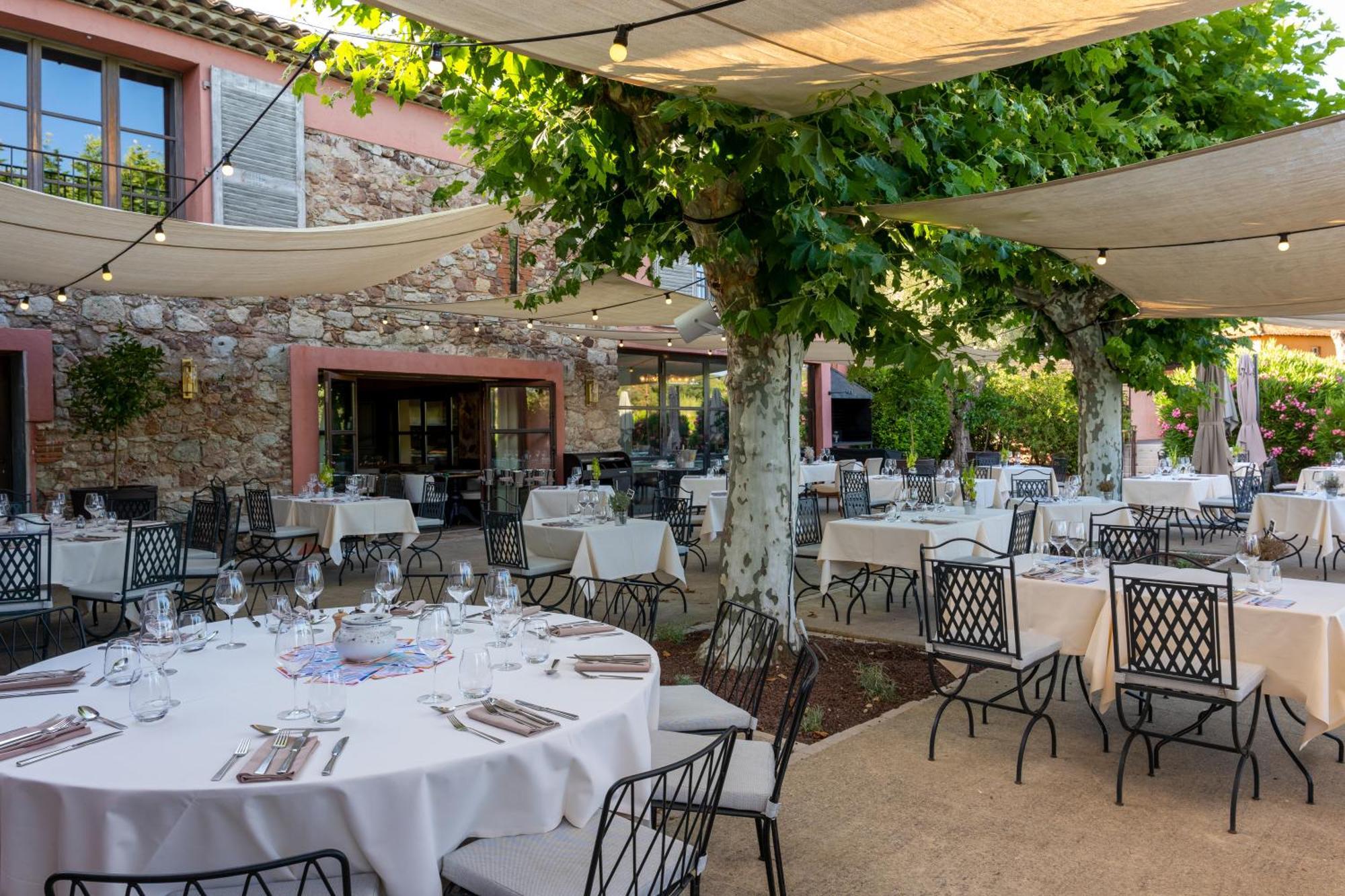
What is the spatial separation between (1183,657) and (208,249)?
20.5 ft

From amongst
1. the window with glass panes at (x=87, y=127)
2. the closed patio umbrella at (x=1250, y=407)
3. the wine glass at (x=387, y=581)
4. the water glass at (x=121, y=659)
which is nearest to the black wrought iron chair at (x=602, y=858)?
the water glass at (x=121, y=659)

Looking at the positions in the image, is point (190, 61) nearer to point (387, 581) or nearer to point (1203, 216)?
point (387, 581)

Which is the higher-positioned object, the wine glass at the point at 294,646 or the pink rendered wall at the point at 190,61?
the pink rendered wall at the point at 190,61

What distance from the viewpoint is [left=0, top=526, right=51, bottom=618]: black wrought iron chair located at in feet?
17.2

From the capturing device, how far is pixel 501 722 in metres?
2.27

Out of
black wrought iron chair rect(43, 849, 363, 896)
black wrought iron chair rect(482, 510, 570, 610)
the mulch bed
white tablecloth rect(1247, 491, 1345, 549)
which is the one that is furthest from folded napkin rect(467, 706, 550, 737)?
white tablecloth rect(1247, 491, 1345, 549)

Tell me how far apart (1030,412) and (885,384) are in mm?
3285

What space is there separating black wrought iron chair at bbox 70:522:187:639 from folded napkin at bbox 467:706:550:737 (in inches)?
163

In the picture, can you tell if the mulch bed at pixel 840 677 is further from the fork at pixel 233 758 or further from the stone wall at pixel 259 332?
the stone wall at pixel 259 332

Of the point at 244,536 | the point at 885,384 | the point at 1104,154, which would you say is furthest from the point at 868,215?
the point at 885,384

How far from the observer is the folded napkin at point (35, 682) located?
2.61 metres

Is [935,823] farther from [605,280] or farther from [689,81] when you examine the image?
[605,280]

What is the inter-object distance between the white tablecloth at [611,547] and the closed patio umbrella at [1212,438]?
24.7 feet

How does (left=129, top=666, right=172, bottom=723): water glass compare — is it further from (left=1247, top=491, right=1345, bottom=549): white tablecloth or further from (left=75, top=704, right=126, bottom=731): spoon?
(left=1247, top=491, right=1345, bottom=549): white tablecloth
